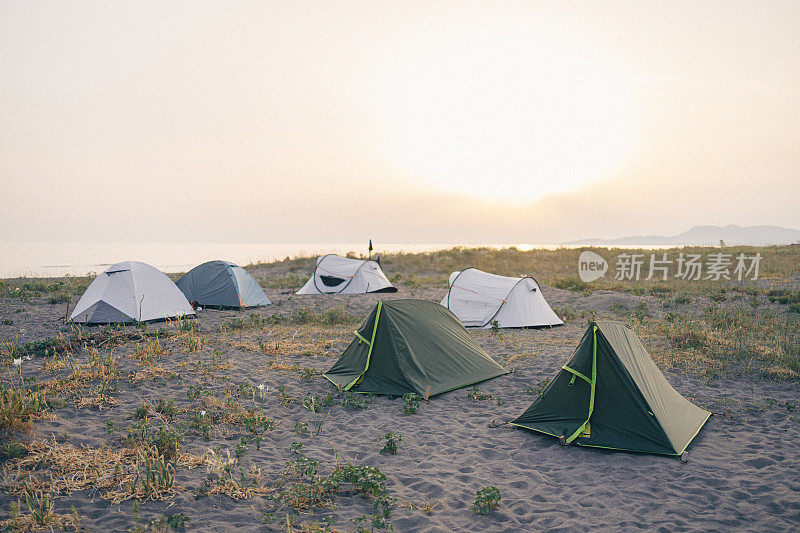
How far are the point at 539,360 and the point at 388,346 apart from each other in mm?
3456

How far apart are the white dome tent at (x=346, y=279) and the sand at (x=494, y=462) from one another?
10.2 meters

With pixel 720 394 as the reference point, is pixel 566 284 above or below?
above

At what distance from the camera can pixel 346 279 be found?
62.0 ft

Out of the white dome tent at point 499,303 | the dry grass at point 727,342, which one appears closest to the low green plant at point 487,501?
the dry grass at point 727,342

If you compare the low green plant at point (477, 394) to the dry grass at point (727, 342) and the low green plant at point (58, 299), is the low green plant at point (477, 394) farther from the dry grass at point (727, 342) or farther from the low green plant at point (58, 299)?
the low green plant at point (58, 299)

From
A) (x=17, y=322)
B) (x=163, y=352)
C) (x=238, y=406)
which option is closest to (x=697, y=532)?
(x=238, y=406)

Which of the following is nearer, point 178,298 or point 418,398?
point 418,398

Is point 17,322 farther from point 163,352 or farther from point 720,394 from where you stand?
point 720,394

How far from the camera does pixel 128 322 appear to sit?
477 inches

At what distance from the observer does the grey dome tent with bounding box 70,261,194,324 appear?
1191cm

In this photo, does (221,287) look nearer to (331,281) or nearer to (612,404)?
(331,281)

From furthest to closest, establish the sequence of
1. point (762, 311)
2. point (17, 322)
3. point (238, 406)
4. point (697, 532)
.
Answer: point (762, 311) < point (17, 322) < point (238, 406) < point (697, 532)

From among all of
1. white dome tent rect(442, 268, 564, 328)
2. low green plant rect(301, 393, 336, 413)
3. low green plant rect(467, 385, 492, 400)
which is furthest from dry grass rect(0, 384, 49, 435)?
white dome tent rect(442, 268, 564, 328)

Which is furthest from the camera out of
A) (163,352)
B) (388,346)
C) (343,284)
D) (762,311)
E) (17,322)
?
(343,284)
